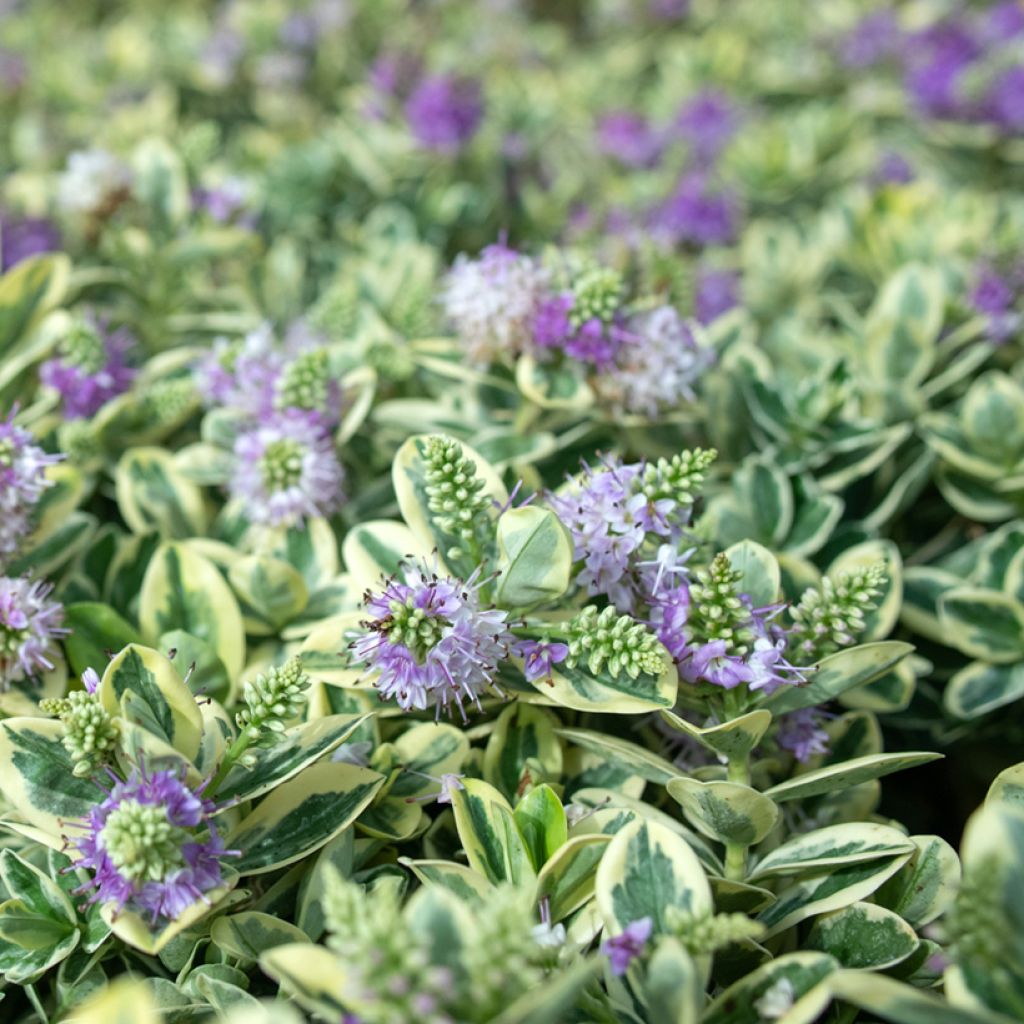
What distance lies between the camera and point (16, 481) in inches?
35.1

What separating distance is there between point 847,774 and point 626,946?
229 mm

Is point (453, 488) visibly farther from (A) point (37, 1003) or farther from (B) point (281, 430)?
(A) point (37, 1003)

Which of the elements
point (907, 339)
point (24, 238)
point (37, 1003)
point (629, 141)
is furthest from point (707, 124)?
point (37, 1003)

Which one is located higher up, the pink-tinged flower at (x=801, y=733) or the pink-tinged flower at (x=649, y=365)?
the pink-tinged flower at (x=649, y=365)

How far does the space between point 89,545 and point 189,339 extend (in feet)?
1.43

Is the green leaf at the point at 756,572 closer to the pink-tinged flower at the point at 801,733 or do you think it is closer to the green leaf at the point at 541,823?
the pink-tinged flower at the point at 801,733

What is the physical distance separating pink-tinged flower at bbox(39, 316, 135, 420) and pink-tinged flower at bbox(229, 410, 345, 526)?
8.7 inches

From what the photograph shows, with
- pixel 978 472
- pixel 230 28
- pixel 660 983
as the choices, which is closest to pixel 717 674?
pixel 660 983

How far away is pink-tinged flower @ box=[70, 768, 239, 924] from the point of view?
0.68 meters

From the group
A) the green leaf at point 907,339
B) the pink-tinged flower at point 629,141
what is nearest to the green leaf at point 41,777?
the green leaf at point 907,339

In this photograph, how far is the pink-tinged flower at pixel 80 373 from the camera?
1151 millimetres

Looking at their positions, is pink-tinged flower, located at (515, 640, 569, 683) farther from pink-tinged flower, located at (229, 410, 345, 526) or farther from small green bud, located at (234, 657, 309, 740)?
pink-tinged flower, located at (229, 410, 345, 526)

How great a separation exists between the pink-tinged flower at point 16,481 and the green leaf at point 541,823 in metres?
0.49

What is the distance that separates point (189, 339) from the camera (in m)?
1.42
